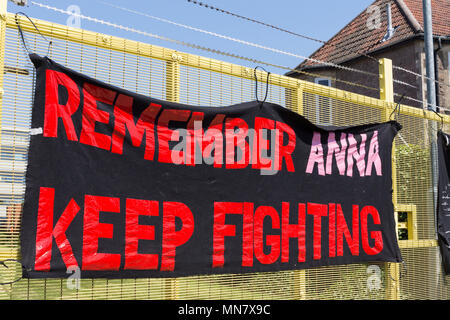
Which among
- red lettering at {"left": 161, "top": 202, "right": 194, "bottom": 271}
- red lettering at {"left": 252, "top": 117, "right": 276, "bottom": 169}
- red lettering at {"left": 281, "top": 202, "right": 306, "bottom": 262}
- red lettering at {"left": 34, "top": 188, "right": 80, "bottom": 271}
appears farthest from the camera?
red lettering at {"left": 281, "top": 202, "right": 306, "bottom": 262}

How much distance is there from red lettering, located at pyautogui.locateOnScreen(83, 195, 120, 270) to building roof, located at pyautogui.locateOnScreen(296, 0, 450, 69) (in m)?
15.3

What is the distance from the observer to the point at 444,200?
7.25m

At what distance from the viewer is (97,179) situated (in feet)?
12.7

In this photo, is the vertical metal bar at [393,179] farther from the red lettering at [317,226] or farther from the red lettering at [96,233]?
the red lettering at [96,233]

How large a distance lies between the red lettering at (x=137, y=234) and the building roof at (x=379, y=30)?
15.0 metres

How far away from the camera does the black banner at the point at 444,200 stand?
705 centimetres

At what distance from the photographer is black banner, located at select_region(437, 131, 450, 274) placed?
7051 mm

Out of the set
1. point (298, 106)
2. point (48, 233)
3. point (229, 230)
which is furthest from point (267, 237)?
point (48, 233)

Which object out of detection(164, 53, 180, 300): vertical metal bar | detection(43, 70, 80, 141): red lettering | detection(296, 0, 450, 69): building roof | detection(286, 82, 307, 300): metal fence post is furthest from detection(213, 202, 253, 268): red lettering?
detection(296, 0, 450, 69): building roof

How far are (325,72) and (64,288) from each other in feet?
56.2

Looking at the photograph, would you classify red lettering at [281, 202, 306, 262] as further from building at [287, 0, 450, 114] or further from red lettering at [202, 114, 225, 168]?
building at [287, 0, 450, 114]

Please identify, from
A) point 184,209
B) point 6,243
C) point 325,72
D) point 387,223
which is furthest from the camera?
point 325,72

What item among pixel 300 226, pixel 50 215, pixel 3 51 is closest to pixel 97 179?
pixel 50 215
